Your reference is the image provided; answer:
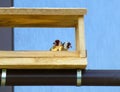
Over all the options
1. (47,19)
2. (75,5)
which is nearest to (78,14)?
(47,19)

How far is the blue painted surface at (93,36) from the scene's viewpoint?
202cm

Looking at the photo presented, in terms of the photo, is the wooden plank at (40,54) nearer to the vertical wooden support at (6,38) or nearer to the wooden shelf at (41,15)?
the wooden shelf at (41,15)

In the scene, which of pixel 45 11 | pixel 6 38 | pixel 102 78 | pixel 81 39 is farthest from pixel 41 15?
pixel 6 38

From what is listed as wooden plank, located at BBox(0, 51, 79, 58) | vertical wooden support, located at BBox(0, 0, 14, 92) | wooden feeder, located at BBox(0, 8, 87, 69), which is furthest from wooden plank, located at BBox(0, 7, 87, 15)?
vertical wooden support, located at BBox(0, 0, 14, 92)

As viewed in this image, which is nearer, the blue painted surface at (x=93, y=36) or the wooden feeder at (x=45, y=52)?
the wooden feeder at (x=45, y=52)

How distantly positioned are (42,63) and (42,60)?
1cm

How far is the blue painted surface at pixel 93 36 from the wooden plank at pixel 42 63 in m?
0.88

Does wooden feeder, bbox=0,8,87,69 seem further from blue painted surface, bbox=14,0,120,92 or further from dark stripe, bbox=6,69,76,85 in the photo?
blue painted surface, bbox=14,0,120,92

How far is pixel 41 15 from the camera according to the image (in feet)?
3.86

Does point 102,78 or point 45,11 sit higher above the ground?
point 45,11

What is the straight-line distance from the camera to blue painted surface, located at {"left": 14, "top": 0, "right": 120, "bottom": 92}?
202 cm

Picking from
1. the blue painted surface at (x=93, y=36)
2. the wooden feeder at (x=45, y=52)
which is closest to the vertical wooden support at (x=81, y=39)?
the wooden feeder at (x=45, y=52)

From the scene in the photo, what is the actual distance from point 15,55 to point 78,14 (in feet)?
0.64

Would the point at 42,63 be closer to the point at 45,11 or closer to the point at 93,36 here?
the point at 45,11
